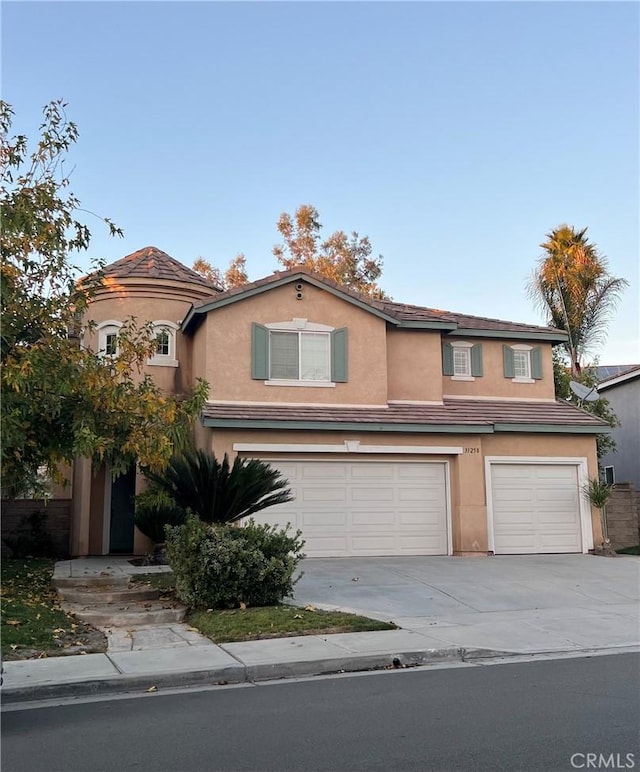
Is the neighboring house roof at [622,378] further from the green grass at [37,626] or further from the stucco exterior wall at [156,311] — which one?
the green grass at [37,626]

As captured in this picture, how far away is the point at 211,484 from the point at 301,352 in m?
6.63

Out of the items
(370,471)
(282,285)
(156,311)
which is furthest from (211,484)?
(156,311)

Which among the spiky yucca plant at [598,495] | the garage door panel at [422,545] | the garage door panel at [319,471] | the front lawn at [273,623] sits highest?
the garage door panel at [319,471]

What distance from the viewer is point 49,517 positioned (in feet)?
62.8

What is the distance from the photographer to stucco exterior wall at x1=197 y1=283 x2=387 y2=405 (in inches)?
707

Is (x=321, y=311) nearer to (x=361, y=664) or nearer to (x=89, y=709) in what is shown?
(x=361, y=664)

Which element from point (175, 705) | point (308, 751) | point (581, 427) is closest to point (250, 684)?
point (175, 705)

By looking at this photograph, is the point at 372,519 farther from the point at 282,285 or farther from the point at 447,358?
the point at 282,285

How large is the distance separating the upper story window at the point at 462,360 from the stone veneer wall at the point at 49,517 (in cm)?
1037

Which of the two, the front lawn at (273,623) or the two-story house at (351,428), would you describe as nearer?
the front lawn at (273,623)

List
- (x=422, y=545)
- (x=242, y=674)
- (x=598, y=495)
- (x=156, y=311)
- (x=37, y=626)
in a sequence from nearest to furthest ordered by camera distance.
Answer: (x=242, y=674) → (x=37, y=626) → (x=422, y=545) → (x=598, y=495) → (x=156, y=311)

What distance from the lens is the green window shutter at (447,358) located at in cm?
2100

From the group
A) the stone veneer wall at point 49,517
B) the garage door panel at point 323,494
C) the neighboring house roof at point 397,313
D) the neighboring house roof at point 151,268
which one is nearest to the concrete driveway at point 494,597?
the garage door panel at point 323,494

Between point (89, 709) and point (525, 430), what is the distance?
1426 centimetres
